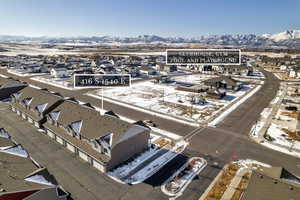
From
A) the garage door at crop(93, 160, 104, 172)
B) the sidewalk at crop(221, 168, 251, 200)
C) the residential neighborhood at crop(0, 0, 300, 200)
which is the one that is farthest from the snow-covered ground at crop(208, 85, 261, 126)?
the garage door at crop(93, 160, 104, 172)

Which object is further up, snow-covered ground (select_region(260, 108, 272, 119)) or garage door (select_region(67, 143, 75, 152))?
snow-covered ground (select_region(260, 108, 272, 119))

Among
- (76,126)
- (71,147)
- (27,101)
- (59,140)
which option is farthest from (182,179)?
(27,101)

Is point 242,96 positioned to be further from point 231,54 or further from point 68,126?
point 68,126


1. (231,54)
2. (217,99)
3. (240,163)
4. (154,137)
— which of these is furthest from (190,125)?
(231,54)

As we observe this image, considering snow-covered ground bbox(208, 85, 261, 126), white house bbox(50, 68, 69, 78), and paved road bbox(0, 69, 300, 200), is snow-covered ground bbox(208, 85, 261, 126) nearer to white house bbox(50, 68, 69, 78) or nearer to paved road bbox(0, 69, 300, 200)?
paved road bbox(0, 69, 300, 200)

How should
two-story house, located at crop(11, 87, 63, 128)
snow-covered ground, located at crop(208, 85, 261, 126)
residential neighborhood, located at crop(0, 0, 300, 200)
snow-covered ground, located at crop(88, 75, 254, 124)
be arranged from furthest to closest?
snow-covered ground, located at crop(88, 75, 254, 124)
snow-covered ground, located at crop(208, 85, 261, 126)
two-story house, located at crop(11, 87, 63, 128)
residential neighborhood, located at crop(0, 0, 300, 200)

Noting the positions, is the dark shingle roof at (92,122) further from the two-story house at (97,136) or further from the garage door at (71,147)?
the garage door at (71,147)

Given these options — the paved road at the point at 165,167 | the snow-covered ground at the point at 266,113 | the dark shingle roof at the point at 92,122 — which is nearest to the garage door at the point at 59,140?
the paved road at the point at 165,167

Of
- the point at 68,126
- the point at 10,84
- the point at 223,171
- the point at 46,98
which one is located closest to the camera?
the point at 223,171
